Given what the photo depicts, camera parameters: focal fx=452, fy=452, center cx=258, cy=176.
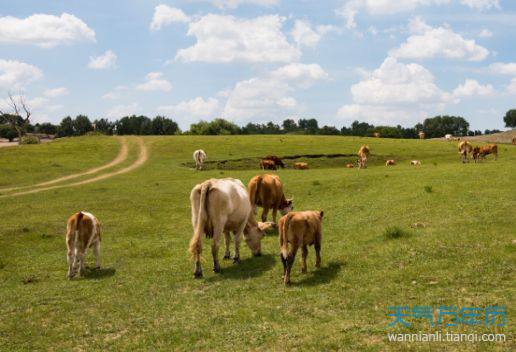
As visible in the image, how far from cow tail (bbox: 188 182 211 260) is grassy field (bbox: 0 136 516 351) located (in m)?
0.90

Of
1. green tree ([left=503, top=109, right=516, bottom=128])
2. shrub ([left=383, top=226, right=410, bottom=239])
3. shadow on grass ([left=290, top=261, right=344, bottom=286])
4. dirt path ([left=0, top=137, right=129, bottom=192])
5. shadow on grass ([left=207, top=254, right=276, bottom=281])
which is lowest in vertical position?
shadow on grass ([left=207, top=254, right=276, bottom=281])

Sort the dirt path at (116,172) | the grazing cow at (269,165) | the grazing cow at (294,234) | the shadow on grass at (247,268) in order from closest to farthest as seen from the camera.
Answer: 1. the grazing cow at (294,234)
2. the shadow on grass at (247,268)
3. the dirt path at (116,172)
4. the grazing cow at (269,165)

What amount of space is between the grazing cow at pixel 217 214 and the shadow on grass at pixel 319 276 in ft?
9.08

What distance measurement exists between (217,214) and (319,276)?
388cm

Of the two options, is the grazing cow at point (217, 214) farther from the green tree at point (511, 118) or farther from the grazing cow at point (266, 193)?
the green tree at point (511, 118)

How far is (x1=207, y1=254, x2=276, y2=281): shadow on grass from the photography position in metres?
13.4

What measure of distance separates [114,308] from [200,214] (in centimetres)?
389

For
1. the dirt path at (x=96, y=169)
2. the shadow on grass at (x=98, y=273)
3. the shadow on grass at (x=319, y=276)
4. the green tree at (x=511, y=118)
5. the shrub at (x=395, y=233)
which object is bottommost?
the shadow on grass at (x=98, y=273)

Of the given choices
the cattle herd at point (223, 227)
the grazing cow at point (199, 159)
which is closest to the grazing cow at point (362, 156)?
the grazing cow at point (199, 159)

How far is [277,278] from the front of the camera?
41.5ft

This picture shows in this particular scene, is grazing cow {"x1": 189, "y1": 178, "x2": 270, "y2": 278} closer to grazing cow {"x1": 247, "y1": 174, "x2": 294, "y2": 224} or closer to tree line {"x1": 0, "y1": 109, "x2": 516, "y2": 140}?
grazing cow {"x1": 247, "y1": 174, "x2": 294, "y2": 224}

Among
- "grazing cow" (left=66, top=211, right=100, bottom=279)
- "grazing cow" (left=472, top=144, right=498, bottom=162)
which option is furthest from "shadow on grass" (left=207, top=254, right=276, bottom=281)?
"grazing cow" (left=472, top=144, right=498, bottom=162)

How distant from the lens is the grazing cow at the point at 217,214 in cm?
1407

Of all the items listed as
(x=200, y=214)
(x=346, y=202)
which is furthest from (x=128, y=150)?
(x=200, y=214)
